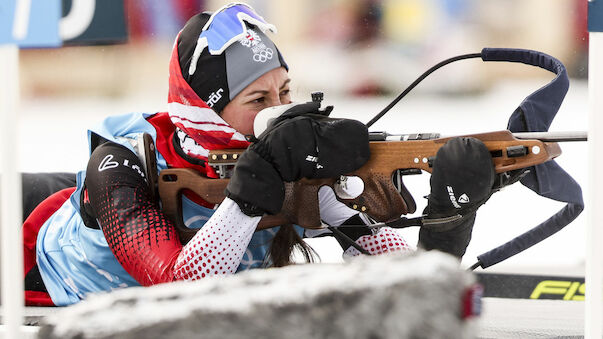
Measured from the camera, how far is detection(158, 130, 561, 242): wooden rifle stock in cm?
115

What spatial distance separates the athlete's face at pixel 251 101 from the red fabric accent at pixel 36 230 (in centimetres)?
60

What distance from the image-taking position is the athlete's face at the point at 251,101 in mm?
1453

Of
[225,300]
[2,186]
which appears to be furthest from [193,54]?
[225,300]

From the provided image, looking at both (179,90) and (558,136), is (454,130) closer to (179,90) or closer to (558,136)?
(179,90)

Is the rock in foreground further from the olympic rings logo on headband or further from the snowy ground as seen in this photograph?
the snowy ground

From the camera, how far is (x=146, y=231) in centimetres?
135

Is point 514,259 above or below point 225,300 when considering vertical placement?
below

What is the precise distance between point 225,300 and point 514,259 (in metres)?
2.31

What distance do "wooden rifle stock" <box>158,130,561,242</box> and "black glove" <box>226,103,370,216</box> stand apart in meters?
0.04

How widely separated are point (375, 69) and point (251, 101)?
2.02 metres

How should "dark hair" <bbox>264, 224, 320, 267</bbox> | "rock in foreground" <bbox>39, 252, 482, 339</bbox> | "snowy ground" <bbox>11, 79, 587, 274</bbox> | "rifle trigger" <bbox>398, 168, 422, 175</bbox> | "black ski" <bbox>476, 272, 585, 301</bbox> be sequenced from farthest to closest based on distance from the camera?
"snowy ground" <bbox>11, 79, 587, 274</bbox>
"black ski" <bbox>476, 272, 585, 301</bbox>
"dark hair" <bbox>264, 224, 320, 267</bbox>
"rifle trigger" <bbox>398, 168, 422, 175</bbox>
"rock in foreground" <bbox>39, 252, 482, 339</bbox>

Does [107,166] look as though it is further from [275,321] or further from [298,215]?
[275,321]

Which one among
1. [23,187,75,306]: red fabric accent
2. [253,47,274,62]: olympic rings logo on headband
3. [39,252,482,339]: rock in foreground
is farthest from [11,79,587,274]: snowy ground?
[39,252,482,339]: rock in foreground

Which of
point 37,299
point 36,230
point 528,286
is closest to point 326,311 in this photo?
point 37,299
